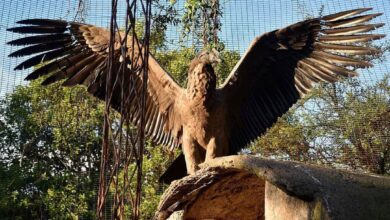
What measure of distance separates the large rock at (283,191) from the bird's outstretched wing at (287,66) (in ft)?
3.51

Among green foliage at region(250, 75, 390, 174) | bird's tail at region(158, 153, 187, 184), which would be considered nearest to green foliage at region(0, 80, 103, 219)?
green foliage at region(250, 75, 390, 174)

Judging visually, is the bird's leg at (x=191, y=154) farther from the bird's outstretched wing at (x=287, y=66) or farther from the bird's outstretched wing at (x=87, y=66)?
A: the bird's outstretched wing at (x=287, y=66)

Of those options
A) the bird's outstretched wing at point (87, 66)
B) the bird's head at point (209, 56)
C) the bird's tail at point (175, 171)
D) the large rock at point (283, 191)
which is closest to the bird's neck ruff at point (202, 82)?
the bird's head at point (209, 56)

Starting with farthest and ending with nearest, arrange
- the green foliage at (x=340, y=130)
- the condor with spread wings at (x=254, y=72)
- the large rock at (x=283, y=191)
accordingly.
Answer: the green foliage at (x=340, y=130) < the condor with spread wings at (x=254, y=72) < the large rock at (x=283, y=191)

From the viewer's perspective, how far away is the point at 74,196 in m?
7.06

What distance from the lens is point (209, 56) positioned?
3662 millimetres

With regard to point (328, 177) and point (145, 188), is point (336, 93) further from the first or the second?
point (328, 177)

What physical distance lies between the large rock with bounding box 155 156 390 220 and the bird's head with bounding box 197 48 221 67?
3.23 feet

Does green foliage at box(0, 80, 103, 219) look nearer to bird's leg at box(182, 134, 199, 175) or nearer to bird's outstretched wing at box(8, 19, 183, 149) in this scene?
bird's outstretched wing at box(8, 19, 183, 149)

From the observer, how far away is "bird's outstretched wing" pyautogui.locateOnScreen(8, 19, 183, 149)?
3.87 m

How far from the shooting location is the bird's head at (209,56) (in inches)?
140

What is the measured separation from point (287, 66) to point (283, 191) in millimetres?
2046

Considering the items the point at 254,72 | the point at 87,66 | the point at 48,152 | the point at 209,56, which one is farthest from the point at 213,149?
the point at 48,152

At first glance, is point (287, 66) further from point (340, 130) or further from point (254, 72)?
point (340, 130)
